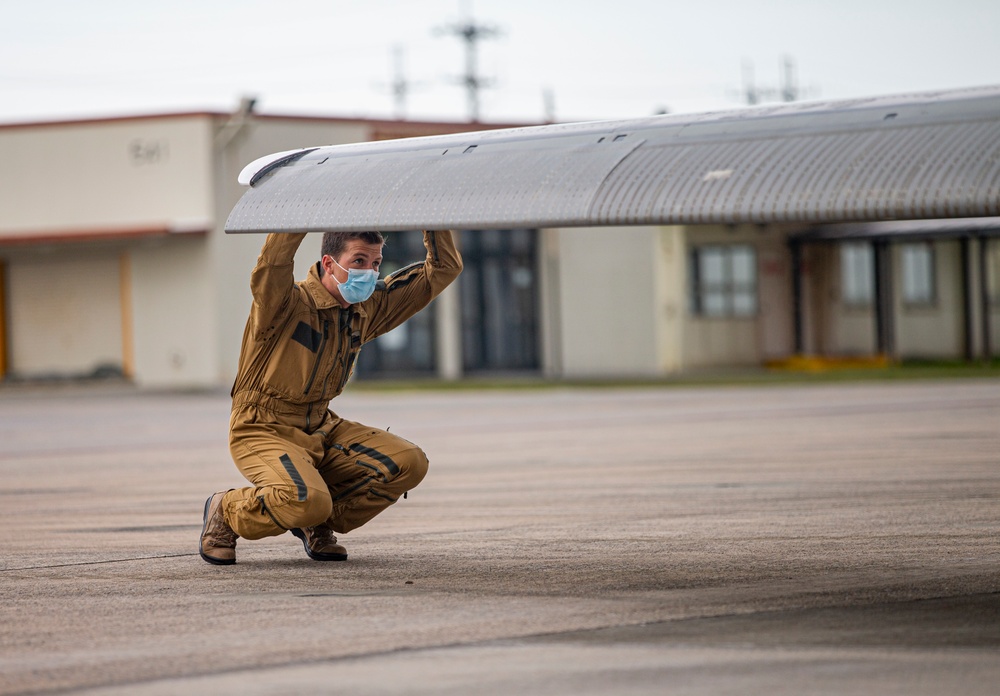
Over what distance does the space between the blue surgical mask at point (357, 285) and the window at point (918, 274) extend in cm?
3394

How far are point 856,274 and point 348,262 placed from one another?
33006mm

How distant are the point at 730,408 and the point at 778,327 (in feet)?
57.4

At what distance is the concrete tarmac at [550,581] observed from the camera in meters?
4.84

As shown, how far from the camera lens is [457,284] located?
3484cm

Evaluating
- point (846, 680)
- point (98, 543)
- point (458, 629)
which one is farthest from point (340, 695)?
point (98, 543)

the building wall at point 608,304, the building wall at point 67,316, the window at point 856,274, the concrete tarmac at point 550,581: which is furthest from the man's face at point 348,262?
the window at point 856,274

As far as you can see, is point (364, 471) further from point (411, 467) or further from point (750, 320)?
point (750, 320)

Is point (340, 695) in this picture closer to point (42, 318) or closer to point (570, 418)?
point (570, 418)

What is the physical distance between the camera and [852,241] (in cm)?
3641

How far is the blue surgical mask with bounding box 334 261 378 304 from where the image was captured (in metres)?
7.09

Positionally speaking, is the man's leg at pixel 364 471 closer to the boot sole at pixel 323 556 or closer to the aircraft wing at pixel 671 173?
the boot sole at pixel 323 556

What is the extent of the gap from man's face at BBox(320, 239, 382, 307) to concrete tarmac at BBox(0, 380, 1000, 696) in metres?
1.35

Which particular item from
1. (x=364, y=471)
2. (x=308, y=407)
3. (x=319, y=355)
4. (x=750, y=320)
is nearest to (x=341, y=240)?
(x=319, y=355)

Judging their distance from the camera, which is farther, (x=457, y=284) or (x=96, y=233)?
(x=457, y=284)
